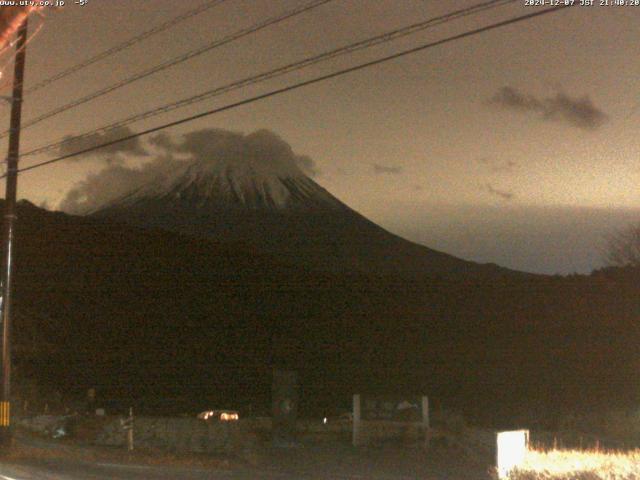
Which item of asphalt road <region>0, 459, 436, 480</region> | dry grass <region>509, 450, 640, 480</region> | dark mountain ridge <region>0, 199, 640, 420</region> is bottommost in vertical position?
asphalt road <region>0, 459, 436, 480</region>

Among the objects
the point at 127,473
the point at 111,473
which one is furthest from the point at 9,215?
the point at 127,473

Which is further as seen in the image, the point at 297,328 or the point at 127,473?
the point at 297,328

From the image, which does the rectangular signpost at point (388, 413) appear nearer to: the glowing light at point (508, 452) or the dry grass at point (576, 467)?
the dry grass at point (576, 467)

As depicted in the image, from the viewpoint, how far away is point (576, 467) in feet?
47.6

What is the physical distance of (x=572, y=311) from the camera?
6481 cm

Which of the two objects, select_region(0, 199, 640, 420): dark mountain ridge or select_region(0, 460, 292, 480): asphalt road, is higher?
select_region(0, 199, 640, 420): dark mountain ridge

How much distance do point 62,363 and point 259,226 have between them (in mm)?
120105

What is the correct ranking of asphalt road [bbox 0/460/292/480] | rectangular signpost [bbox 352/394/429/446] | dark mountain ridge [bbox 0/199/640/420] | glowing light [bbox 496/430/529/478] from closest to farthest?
glowing light [bbox 496/430/529/478] → asphalt road [bbox 0/460/292/480] → rectangular signpost [bbox 352/394/429/446] → dark mountain ridge [bbox 0/199/640/420]

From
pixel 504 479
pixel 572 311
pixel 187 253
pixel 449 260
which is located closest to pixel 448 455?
pixel 504 479

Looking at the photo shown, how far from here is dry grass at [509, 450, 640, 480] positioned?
1338 cm

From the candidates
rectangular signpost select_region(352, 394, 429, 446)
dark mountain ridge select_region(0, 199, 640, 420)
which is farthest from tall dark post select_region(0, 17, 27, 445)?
dark mountain ridge select_region(0, 199, 640, 420)

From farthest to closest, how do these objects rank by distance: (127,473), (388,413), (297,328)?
1. (297,328)
2. (388,413)
3. (127,473)

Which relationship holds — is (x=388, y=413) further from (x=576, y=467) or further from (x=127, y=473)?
(x=576, y=467)

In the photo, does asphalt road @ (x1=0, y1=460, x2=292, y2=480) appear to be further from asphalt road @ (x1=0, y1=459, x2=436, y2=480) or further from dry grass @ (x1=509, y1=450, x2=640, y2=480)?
dry grass @ (x1=509, y1=450, x2=640, y2=480)
